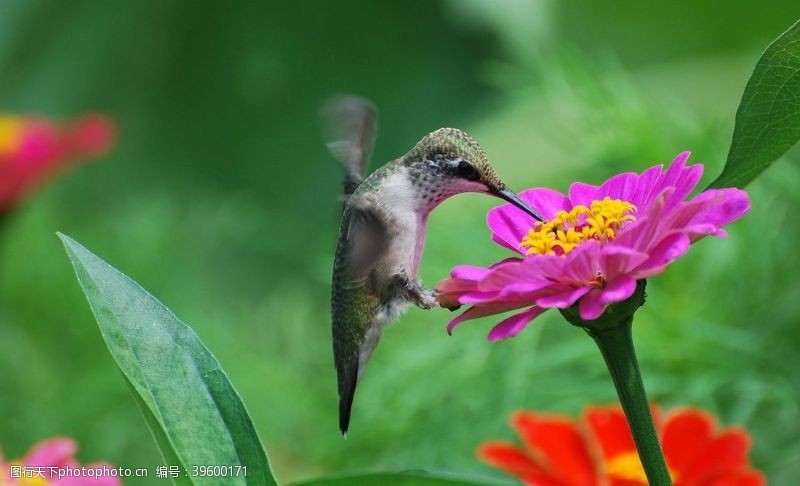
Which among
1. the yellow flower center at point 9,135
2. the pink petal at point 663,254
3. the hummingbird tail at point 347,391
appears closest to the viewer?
the pink petal at point 663,254

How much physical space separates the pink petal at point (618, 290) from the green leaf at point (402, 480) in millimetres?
60

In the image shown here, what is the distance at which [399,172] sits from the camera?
1.13 ft

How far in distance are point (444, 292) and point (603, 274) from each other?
40mm

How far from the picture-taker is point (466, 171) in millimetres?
330

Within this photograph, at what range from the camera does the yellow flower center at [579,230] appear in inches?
11.5

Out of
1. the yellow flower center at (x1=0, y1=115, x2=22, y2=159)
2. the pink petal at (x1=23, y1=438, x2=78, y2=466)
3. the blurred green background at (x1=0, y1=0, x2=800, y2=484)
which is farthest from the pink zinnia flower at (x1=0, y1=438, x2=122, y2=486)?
the yellow flower center at (x1=0, y1=115, x2=22, y2=159)

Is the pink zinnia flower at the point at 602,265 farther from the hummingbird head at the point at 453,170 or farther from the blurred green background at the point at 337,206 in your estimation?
the blurred green background at the point at 337,206

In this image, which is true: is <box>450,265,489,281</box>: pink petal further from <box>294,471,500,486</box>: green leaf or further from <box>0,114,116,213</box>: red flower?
<box>0,114,116,213</box>: red flower

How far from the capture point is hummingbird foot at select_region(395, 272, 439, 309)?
0.32 meters

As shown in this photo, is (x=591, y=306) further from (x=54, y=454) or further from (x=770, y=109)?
(x=54, y=454)

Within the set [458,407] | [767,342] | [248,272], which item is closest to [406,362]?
[458,407]

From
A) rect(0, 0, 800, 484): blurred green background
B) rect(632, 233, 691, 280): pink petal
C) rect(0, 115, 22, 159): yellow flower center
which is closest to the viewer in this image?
rect(632, 233, 691, 280): pink petal

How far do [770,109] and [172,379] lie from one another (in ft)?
0.52

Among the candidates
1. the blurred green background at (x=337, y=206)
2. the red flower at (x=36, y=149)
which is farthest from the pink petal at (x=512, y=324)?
the red flower at (x=36, y=149)
